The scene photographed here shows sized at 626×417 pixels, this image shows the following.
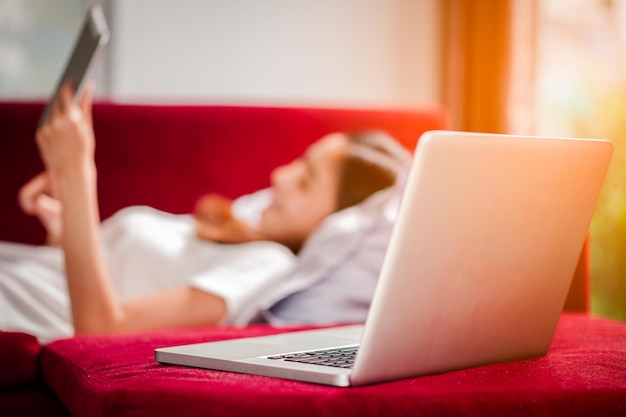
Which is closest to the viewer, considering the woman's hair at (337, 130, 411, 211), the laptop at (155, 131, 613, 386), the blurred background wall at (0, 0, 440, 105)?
the laptop at (155, 131, 613, 386)

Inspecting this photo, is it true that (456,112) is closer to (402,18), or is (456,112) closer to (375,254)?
(402,18)

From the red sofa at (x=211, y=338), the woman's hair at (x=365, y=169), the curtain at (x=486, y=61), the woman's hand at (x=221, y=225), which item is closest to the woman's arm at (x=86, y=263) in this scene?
the red sofa at (x=211, y=338)

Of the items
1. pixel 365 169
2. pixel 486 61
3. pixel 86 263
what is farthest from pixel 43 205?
pixel 486 61

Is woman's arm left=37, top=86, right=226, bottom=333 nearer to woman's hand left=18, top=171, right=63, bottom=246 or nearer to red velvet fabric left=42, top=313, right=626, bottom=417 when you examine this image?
woman's hand left=18, top=171, right=63, bottom=246

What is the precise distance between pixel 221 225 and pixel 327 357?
3.69 feet

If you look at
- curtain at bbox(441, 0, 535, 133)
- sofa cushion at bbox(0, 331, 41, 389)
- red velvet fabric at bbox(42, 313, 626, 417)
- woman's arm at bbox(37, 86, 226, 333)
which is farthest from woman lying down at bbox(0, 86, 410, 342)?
curtain at bbox(441, 0, 535, 133)

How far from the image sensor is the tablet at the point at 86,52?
1.58 meters

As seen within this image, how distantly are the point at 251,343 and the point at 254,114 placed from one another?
4.03 ft

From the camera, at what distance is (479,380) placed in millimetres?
929

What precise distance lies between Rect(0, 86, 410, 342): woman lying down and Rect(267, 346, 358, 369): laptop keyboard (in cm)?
68

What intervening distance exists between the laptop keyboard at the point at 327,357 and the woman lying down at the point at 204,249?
681 millimetres

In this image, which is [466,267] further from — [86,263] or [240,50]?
[240,50]

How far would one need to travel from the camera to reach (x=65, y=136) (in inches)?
66.1

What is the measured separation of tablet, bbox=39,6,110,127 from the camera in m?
1.58
